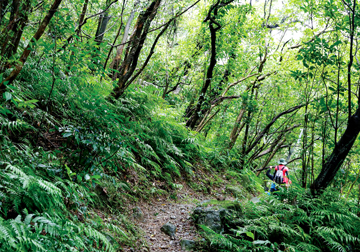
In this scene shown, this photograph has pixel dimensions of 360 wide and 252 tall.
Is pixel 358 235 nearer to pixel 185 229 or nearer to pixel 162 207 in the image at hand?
pixel 185 229

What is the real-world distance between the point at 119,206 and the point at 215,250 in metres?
1.78

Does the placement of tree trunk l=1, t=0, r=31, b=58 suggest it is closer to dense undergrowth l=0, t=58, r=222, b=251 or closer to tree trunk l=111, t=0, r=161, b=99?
dense undergrowth l=0, t=58, r=222, b=251

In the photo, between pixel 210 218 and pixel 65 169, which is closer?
pixel 65 169

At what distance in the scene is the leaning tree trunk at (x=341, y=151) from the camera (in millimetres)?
4184

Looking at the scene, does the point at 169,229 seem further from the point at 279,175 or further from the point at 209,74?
the point at 209,74

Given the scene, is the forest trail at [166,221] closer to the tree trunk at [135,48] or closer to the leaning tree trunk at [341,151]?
the leaning tree trunk at [341,151]

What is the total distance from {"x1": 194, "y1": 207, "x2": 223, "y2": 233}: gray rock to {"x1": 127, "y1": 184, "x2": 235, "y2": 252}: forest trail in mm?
212

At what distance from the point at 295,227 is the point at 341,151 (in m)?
1.57

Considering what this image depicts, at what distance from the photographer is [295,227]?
14.0 ft

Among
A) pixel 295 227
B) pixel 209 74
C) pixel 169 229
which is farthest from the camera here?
pixel 209 74

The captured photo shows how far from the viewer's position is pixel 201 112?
991 centimetres

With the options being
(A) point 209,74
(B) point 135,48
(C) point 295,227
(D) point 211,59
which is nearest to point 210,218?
(C) point 295,227

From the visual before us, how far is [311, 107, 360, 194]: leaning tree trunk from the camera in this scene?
418cm

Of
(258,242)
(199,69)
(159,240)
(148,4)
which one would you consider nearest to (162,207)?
(159,240)
